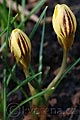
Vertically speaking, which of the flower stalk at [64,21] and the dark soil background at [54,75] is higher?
the flower stalk at [64,21]

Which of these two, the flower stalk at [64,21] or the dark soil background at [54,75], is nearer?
the flower stalk at [64,21]

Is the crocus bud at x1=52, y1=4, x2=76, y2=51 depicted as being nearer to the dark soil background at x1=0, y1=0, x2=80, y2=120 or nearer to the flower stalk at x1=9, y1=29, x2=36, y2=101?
the flower stalk at x1=9, y1=29, x2=36, y2=101

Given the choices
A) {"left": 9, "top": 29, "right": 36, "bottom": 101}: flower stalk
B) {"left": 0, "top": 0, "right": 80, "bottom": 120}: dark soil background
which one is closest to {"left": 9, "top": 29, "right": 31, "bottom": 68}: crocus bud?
{"left": 9, "top": 29, "right": 36, "bottom": 101}: flower stalk

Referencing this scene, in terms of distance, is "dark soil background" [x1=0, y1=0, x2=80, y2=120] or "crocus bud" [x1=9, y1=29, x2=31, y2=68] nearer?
"crocus bud" [x1=9, y1=29, x2=31, y2=68]

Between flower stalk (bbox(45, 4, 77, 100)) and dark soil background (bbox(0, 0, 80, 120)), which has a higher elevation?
flower stalk (bbox(45, 4, 77, 100))

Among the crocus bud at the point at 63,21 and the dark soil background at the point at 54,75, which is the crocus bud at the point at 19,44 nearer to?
the crocus bud at the point at 63,21

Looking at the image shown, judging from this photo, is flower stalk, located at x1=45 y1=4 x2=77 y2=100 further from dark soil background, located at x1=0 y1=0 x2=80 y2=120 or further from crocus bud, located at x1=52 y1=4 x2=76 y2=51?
dark soil background, located at x1=0 y1=0 x2=80 y2=120

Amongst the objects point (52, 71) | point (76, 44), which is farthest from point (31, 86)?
point (76, 44)

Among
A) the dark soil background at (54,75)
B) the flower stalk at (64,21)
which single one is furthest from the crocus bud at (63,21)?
the dark soil background at (54,75)

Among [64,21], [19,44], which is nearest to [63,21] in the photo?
[64,21]

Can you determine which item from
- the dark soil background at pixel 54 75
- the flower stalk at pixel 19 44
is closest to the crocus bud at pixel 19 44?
the flower stalk at pixel 19 44

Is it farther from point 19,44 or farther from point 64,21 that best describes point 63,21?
point 19,44

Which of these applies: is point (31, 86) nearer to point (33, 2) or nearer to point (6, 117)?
point (6, 117)
